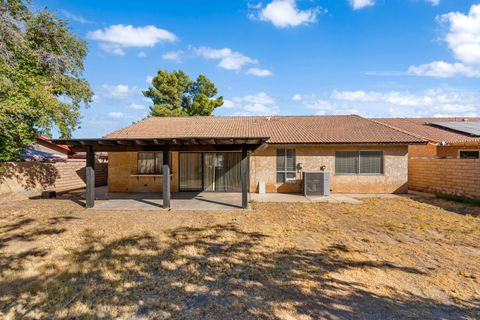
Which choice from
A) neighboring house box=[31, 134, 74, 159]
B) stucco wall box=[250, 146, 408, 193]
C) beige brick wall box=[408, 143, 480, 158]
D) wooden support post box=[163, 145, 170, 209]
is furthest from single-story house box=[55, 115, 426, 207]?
neighboring house box=[31, 134, 74, 159]

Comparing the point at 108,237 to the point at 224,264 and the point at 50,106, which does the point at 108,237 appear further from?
the point at 50,106

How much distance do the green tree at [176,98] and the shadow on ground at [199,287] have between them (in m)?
25.0

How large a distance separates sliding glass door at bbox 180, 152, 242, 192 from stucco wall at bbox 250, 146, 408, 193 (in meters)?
0.98

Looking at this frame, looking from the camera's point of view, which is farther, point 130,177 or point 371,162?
point 130,177

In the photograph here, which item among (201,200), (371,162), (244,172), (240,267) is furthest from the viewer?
(371,162)

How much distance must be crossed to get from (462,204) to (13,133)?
61.5ft

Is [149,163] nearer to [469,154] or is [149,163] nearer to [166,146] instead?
[166,146]

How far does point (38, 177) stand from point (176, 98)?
2013cm

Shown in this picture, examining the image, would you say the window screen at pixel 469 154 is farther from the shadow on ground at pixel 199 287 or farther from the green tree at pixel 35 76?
the green tree at pixel 35 76

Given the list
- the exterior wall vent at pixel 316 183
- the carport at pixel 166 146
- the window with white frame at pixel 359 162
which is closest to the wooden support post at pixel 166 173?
the carport at pixel 166 146

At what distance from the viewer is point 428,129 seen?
19.2m

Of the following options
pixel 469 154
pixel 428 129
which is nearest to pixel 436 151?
pixel 469 154

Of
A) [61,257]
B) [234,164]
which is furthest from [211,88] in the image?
[61,257]

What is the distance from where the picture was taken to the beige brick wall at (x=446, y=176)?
1076 centimetres
